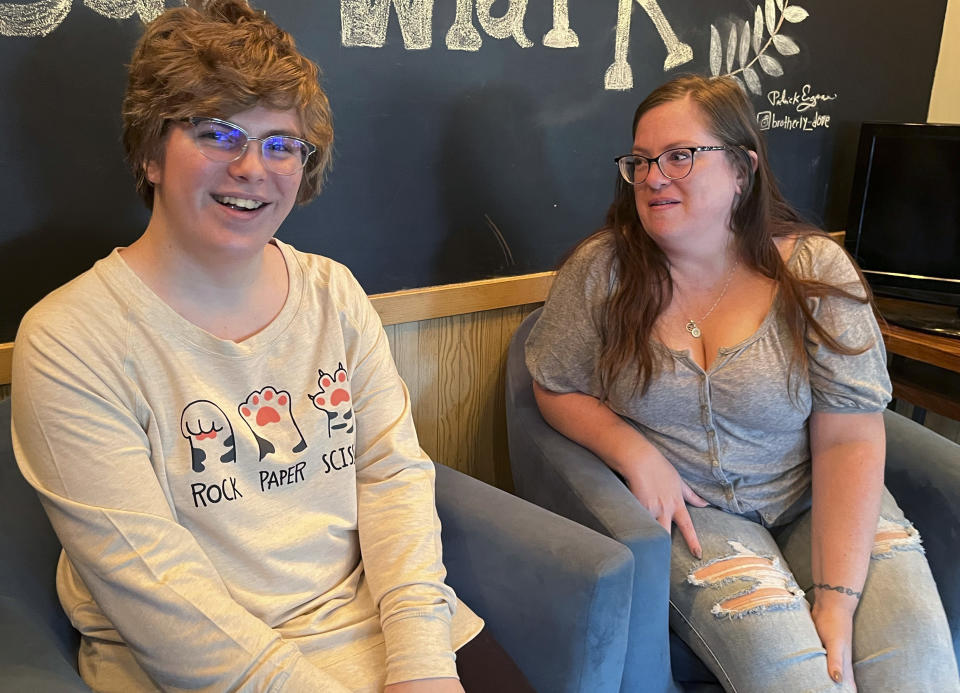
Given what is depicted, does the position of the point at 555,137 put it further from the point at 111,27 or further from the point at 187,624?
the point at 187,624

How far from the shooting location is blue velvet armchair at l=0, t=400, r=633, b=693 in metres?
1.11

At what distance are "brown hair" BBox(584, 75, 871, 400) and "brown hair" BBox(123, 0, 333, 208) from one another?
0.70 metres

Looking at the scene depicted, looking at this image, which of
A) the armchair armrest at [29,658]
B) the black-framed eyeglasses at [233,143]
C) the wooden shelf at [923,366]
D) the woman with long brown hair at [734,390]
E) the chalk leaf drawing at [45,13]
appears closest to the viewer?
the armchair armrest at [29,658]

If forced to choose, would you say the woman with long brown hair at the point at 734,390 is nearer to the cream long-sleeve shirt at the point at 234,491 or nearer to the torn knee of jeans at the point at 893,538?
the torn knee of jeans at the point at 893,538

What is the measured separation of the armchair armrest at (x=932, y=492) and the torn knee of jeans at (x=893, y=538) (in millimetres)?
49

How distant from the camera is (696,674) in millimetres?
1405

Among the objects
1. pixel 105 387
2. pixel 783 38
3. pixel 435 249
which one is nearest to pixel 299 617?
pixel 105 387

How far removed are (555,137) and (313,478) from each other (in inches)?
41.8

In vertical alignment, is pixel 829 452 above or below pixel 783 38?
below

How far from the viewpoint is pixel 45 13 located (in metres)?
1.26

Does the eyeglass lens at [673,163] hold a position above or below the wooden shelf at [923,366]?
above

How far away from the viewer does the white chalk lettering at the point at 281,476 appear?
1.11 metres

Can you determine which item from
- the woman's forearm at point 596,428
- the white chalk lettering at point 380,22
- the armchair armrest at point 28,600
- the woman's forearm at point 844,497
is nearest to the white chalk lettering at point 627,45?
the white chalk lettering at point 380,22

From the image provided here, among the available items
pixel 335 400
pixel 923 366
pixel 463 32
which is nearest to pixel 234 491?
pixel 335 400
